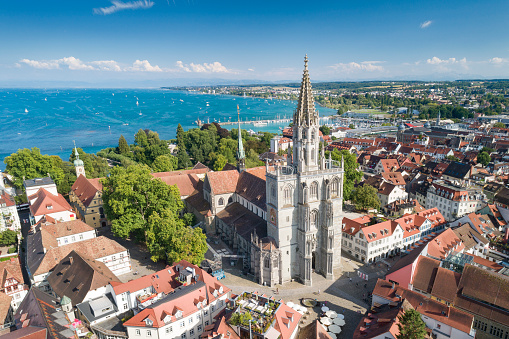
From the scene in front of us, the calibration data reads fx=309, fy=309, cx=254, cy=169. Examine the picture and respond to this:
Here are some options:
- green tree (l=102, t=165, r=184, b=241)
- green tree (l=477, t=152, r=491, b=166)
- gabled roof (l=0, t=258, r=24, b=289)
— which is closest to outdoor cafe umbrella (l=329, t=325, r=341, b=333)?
green tree (l=102, t=165, r=184, b=241)

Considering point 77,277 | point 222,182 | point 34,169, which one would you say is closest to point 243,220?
point 222,182

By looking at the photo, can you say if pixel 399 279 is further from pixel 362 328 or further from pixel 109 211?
pixel 109 211

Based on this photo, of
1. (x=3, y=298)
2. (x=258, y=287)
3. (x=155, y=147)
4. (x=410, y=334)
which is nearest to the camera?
(x=410, y=334)

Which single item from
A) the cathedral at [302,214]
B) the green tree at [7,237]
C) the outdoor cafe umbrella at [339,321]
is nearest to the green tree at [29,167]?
the green tree at [7,237]

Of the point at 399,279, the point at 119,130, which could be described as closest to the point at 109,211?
the point at 399,279

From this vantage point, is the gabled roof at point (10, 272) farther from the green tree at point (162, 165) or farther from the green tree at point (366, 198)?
the green tree at point (366, 198)

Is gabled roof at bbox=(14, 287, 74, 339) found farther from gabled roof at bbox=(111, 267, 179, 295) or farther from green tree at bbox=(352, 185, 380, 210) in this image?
green tree at bbox=(352, 185, 380, 210)
